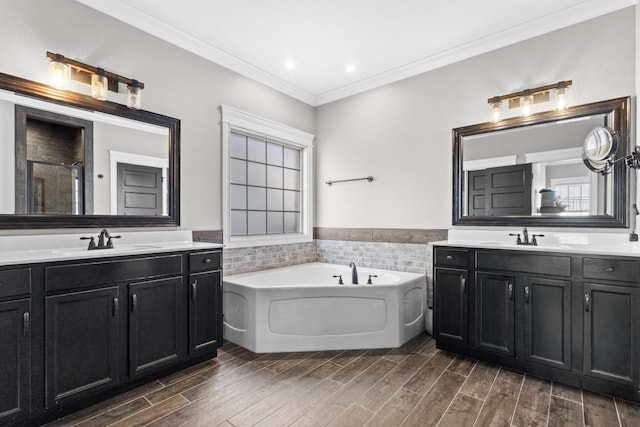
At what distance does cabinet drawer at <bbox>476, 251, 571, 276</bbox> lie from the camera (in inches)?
94.9

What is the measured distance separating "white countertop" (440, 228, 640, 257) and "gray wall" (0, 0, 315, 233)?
2.35 meters

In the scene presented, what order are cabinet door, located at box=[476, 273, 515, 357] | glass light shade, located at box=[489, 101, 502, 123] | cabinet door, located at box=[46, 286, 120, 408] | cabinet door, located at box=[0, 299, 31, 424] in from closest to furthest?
Answer: cabinet door, located at box=[0, 299, 31, 424] → cabinet door, located at box=[46, 286, 120, 408] → cabinet door, located at box=[476, 273, 515, 357] → glass light shade, located at box=[489, 101, 502, 123]

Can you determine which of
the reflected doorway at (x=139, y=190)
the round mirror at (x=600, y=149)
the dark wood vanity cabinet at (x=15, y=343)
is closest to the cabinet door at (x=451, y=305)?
the round mirror at (x=600, y=149)

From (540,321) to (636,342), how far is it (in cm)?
52

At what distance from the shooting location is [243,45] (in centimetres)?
331

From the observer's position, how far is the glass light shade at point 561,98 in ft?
9.11

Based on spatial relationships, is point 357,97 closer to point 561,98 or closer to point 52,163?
point 561,98

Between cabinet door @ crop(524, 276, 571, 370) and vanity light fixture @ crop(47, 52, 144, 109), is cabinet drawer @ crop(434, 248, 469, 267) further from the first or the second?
vanity light fixture @ crop(47, 52, 144, 109)

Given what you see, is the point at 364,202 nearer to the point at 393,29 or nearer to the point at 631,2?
the point at 393,29

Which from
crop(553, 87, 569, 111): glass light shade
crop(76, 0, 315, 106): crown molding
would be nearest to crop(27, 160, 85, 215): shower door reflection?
crop(76, 0, 315, 106): crown molding

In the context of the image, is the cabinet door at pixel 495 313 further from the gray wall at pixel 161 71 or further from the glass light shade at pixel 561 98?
the gray wall at pixel 161 71

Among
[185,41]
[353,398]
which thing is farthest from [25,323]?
[185,41]

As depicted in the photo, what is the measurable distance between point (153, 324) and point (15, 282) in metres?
0.86

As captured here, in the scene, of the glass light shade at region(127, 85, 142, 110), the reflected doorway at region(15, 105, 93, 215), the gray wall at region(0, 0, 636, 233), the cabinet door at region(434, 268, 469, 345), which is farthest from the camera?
the cabinet door at region(434, 268, 469, 345)
